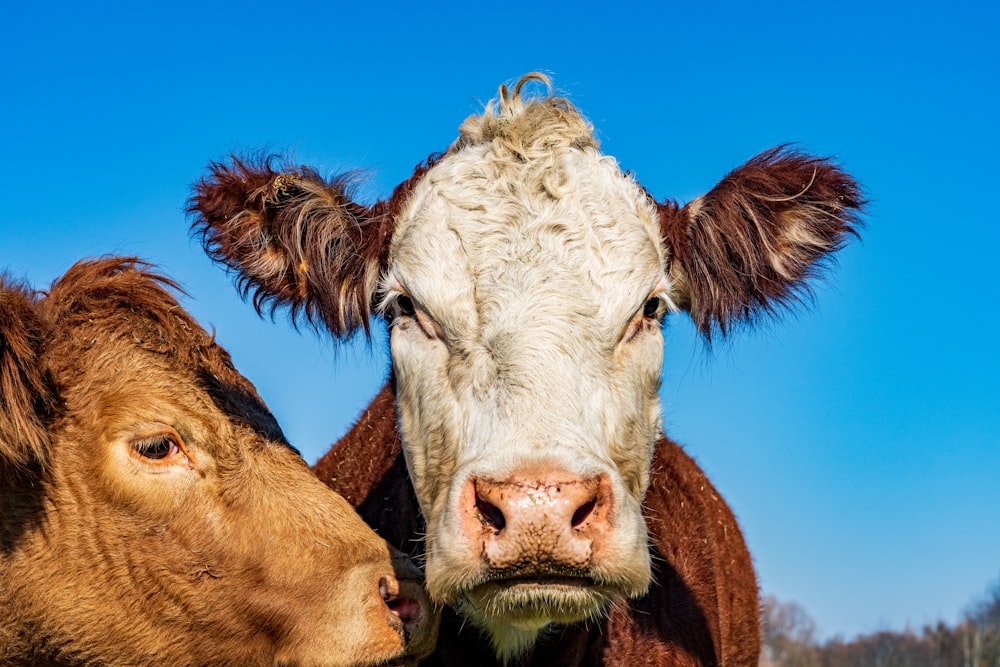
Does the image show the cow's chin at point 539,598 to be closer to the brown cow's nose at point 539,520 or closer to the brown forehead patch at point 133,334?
A: the brown cow's nose at point 539,520

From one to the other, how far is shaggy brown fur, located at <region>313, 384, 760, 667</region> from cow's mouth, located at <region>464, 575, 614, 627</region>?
24.3 inches

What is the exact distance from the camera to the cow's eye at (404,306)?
487cm

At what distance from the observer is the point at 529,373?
13.6 ft

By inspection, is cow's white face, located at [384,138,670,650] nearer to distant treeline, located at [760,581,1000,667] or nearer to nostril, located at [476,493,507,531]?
nostril, located at [476,493,507,531]

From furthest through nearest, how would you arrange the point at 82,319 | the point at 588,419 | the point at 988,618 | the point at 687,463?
the point at 988,618
the point at 687,463
the point at 82,319
the point at 588,419

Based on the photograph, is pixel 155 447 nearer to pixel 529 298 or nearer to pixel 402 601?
pixel 402 601

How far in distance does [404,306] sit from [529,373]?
961 millimetres

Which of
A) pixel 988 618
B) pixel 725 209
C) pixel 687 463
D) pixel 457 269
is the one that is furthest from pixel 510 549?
pixel 988 618

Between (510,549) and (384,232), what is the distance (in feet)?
6.67

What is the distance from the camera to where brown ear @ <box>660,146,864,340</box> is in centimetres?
532

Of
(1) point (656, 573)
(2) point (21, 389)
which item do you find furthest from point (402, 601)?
(2) point (21, 389)

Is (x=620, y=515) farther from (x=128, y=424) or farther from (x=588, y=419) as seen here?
(x=128, y=424)

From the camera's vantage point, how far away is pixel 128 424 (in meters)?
4.81

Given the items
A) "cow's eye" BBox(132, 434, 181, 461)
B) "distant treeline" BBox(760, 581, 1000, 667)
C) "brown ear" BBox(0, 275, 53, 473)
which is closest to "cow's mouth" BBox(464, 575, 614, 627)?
"cow's eye" BBox(132, 434, 181, 461)
